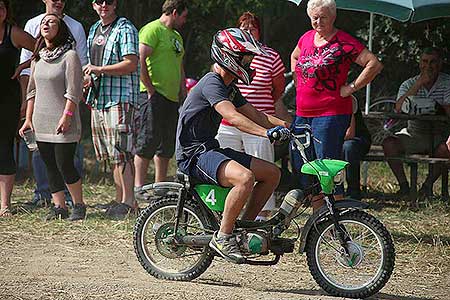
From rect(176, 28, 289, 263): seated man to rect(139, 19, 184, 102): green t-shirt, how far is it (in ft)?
10.3

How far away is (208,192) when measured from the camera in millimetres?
6945

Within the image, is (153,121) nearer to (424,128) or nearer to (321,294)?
(424,128)

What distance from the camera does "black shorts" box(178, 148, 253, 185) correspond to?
675 cm

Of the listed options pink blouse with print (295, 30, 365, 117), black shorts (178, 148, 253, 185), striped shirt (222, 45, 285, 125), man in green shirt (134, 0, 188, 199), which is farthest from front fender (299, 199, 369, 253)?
man in green shirt (134, 0, 188, 199)

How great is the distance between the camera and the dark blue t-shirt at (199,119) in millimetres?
6852

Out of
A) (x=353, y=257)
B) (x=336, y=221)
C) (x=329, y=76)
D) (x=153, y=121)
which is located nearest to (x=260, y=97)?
(x=329, y=76)

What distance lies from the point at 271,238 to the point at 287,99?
8832mm

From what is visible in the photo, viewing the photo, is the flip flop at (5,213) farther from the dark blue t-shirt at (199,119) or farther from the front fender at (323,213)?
the front fender at (323,213)

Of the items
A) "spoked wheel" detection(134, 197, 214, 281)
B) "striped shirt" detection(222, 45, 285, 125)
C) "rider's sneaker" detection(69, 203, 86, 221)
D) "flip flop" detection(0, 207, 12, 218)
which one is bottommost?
"flip flop" detection(0, 207, 12, 218)

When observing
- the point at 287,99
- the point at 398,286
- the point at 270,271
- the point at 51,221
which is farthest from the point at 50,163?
the point at 287,99

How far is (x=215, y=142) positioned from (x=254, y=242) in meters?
0.73

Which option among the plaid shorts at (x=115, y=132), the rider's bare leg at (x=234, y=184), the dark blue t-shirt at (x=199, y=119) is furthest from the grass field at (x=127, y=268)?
the dark blue t-shirt at (x=199, y=119)

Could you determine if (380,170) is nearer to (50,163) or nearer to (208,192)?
(50,163)

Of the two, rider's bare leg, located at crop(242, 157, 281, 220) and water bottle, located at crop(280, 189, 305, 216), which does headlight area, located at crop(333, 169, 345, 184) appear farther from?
rider's bare leg, located at crop(242, 157, 281, 220)
